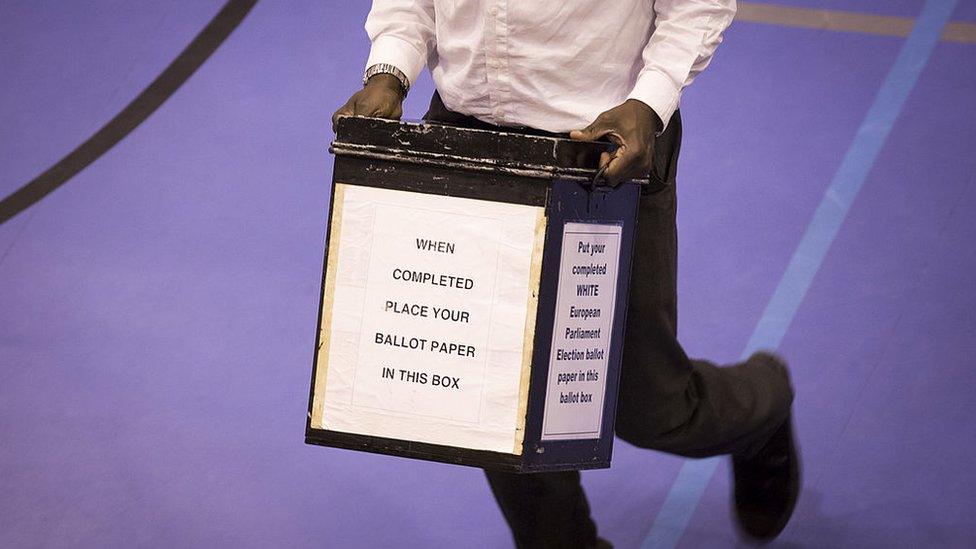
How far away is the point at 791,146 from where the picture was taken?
13.1ft

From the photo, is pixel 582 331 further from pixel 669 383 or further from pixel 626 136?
pixel 669 383

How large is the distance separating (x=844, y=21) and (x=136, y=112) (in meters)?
2.47

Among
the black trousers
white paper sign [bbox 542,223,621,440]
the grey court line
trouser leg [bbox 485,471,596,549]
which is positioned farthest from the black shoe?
the grey court line

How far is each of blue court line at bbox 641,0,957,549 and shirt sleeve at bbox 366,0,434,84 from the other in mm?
1126

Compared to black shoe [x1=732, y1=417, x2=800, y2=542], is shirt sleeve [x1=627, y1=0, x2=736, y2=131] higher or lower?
higher

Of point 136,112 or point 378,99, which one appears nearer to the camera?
point 378,99

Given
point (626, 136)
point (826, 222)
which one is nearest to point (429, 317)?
point (626, 136)

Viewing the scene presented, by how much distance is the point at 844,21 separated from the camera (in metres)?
4.54

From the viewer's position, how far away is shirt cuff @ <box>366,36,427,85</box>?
214 centimetres

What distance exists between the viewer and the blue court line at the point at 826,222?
278 cm

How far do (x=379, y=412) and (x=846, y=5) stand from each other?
3.41 meters

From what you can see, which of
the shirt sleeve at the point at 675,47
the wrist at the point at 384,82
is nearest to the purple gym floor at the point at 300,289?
the wrist at the point at 384,82

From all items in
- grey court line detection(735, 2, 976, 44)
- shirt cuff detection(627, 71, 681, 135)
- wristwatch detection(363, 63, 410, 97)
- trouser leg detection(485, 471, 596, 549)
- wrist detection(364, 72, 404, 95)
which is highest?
grey court line detection(735, 2, 976, 44)

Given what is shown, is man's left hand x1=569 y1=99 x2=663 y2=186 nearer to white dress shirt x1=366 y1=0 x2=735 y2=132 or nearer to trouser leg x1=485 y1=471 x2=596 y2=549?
white dress shirt x1=366 y1=0 x2=735 y2=132
